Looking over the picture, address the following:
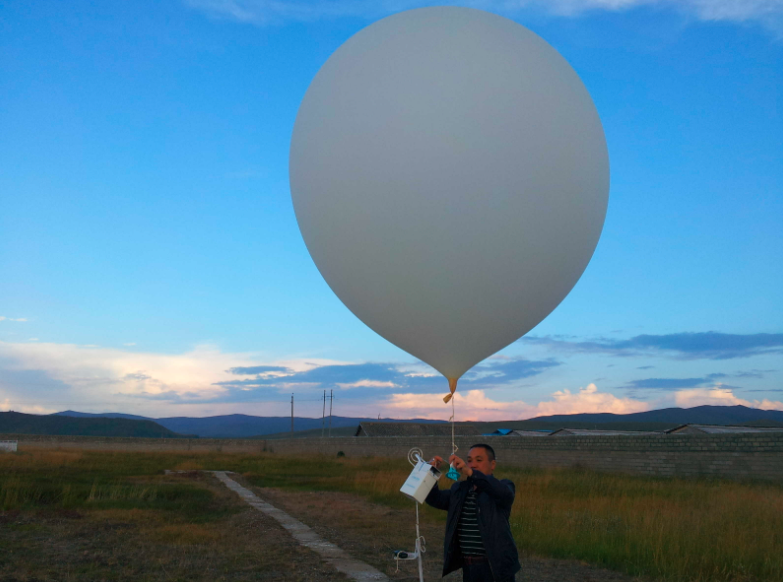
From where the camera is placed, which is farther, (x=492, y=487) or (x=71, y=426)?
(x=71, y=426)

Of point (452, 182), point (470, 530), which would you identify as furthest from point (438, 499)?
point (452, 182)

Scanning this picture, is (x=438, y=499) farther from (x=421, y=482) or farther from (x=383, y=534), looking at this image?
(x=383, y=534)

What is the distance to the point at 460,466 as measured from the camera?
312 cm

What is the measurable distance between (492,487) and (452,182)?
2.00 meters

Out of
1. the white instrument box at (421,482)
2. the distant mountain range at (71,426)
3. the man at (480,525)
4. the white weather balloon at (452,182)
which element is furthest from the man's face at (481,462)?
the distant mountain range at (71,426)

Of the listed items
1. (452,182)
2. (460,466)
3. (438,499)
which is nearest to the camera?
(460,466)

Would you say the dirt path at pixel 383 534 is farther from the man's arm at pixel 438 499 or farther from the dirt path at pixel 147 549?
the man's arm at pixel 438 499

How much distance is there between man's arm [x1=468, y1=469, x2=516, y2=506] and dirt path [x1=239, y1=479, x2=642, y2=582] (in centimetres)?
354

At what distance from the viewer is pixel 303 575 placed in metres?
6.32

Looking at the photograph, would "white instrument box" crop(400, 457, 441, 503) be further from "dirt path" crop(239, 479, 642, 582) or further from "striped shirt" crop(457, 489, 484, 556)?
"dirt path" crop(239, 479, 642, 582)

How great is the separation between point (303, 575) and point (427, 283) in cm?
406

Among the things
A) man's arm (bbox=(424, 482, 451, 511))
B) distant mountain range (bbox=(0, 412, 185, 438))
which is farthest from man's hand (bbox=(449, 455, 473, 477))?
distant mountain range (bbox=(0, 412, 185, 438))

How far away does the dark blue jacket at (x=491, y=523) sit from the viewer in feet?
10.1

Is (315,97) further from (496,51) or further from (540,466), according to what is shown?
(540,466)
